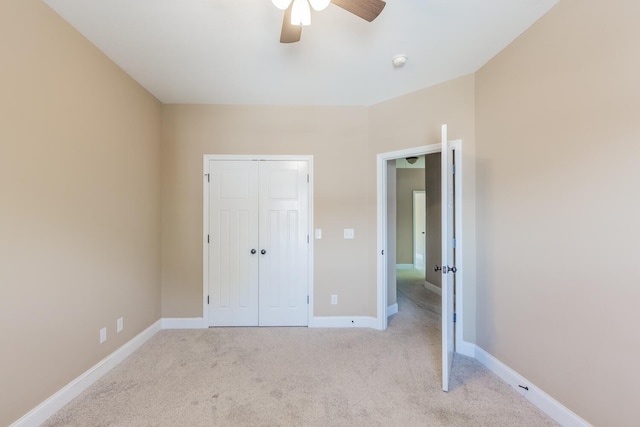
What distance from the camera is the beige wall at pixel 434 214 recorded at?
14.5 feet

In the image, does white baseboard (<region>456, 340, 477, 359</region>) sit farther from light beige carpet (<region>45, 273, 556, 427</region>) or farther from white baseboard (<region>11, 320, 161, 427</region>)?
white baseboard (<region>11, 320, 161, 427</region>)

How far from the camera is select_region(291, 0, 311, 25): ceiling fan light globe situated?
135 centimetres

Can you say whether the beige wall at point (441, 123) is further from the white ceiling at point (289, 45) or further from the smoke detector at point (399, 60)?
the smoke detector at point (399, 60)

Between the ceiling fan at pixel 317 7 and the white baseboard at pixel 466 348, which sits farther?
the white baseboard at pixel 466 348

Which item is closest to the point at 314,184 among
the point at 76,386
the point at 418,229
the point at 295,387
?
the point at 295,387

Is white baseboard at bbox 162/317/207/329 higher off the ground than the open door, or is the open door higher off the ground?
the open door

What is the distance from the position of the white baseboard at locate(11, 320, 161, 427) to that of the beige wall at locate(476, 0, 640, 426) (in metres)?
3.36

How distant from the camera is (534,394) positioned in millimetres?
1830

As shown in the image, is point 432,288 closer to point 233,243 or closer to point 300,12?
point 233,243

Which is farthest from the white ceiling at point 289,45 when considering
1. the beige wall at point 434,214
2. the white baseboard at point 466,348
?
the white baseboard at point 466,348

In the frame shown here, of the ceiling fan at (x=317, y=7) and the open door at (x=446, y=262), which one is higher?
the ceiling fan at (x=317, y=7)

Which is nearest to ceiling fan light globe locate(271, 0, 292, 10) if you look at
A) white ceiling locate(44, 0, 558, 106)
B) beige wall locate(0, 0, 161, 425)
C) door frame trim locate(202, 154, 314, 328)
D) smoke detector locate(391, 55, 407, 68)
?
white ceiling locate(44, 0, 558, 106)

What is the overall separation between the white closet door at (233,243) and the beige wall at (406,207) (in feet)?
15.8

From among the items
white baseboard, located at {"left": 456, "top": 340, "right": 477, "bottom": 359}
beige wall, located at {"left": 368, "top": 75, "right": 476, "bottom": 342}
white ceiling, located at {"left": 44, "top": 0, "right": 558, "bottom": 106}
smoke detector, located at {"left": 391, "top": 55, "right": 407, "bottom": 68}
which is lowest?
white baseboard, located at {"left": 456, "top": 340, "right": 477, "bottom": 359}
